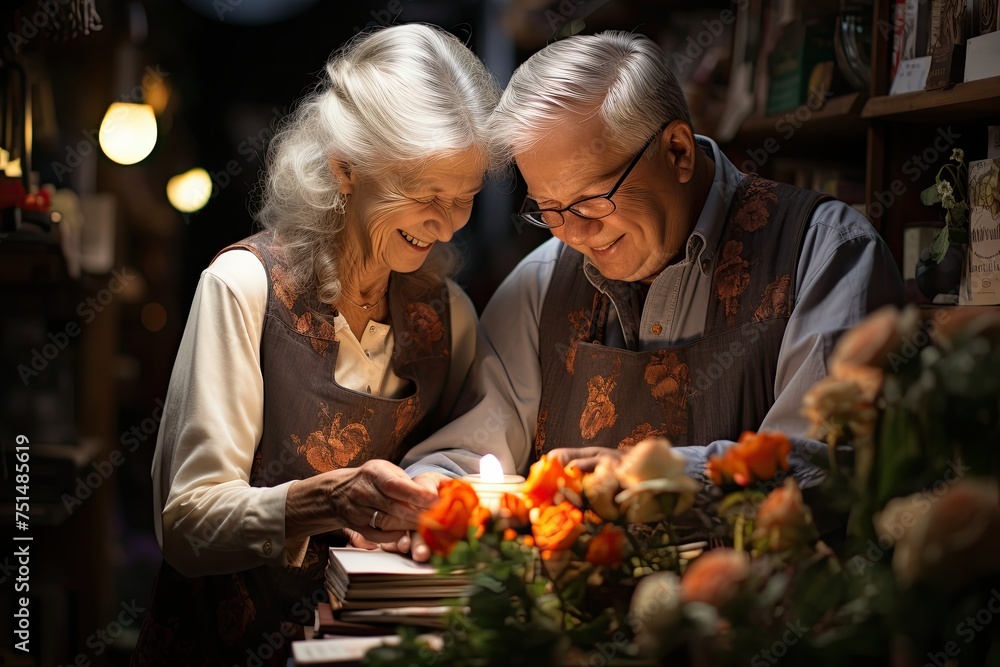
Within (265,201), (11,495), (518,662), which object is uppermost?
(265,201)

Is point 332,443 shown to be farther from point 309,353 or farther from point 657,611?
point 657,611

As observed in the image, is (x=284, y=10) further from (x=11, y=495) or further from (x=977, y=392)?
(x=977, y=392)

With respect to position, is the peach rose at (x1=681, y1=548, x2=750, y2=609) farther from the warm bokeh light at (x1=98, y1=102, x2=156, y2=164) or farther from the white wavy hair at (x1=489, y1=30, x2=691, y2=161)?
the warm bokeh light at (x1=98, y1=102, x2=156, y2=164)

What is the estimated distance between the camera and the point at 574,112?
5.61 ft

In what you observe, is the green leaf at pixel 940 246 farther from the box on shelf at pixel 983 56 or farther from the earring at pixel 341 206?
the earring at pixel 341 206

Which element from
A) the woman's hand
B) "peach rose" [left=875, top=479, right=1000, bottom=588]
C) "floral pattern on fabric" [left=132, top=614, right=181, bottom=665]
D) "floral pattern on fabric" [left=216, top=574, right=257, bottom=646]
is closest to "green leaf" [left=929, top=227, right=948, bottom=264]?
the woman's hand

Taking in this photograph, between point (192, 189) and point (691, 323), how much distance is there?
8.99 ft

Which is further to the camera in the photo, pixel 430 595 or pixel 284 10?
pixel 284 10

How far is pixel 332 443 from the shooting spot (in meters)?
1.79

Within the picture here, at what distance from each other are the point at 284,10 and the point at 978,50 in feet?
8.49

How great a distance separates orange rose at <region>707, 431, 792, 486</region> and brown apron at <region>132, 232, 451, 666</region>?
0.99 m

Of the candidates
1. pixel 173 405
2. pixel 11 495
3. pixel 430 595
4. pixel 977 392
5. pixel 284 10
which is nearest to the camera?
pixel 977 392

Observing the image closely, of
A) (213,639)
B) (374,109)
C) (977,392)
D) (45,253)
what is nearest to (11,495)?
(45,253)

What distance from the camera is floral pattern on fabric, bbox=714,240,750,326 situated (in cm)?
173
